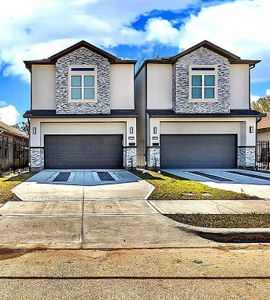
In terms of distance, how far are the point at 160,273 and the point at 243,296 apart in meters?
1.14

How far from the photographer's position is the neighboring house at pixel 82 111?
21234 millimetres

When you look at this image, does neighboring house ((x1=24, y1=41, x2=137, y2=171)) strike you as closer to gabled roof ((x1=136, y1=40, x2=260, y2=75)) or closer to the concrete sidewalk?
gabled roof ((x1=136, y1=40, x2=260, y2=75))

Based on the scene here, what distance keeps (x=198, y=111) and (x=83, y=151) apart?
7.25 meters

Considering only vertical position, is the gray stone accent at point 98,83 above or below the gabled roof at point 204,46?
below

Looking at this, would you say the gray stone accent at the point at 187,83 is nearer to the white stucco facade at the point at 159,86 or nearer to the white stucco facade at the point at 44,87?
the white stucco facade at the point at 159,86

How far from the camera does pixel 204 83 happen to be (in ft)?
72.3

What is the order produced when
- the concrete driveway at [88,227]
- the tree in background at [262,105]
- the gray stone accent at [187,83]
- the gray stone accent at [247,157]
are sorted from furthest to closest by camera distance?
the tree in background at [262,105] < the gray stone accent at [247,157] < the gray stone accent at [187,83] < the concrete driveway at [88,227]

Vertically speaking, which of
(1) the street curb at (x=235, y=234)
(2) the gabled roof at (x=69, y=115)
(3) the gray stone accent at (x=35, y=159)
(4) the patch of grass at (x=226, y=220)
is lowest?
(1) the street curb at (x=235, y=234)

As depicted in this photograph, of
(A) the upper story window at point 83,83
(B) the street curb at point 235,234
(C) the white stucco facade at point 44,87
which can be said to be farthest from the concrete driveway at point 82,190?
(C) the white stucco facade at point 44,87

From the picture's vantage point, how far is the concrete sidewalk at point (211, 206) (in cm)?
904

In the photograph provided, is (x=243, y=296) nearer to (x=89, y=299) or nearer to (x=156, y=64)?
(x=89, y=299)

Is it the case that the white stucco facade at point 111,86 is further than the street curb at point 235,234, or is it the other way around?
the white stucco facade at point 111,86

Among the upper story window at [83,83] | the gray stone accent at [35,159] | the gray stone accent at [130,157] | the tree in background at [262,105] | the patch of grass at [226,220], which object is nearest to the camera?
the patch of grass at [226,220]

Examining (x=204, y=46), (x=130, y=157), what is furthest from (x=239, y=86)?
(x=130, y=157)
